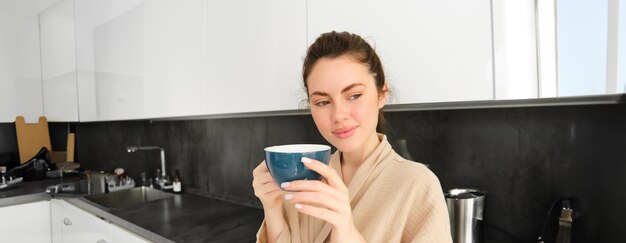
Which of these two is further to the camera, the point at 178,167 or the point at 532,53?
the point at 178,167

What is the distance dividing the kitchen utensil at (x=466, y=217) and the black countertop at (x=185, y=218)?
0.77 m

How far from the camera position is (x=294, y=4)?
3.82 feet

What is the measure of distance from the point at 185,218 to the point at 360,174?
3.95ft

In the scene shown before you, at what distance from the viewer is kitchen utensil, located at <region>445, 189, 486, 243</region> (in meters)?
1.01

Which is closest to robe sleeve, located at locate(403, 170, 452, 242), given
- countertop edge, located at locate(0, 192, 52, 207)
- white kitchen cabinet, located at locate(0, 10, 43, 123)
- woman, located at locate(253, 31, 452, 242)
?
woman, located at locate(253, 31, 452, 242)

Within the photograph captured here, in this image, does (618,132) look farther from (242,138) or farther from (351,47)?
(242,138)

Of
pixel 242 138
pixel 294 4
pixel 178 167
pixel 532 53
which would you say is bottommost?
pixel 178 167

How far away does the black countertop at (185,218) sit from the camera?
4.71ft

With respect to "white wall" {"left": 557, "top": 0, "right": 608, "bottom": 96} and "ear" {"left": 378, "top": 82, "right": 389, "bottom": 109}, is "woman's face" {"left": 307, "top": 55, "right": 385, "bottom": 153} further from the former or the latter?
"white wall" {"left": 557, "top": 0, "right": 608, "bottom": 96}

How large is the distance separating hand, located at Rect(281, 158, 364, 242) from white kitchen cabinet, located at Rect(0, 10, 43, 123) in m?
3.32

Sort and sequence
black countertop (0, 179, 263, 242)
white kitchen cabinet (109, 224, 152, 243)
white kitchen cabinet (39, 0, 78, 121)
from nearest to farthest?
1. black countertop (0, 179, 263, 242)
2. white kitchen cabinet (109, 224, 152, 243)
3. white kitchen cabinet (39, 0, 78, 121)

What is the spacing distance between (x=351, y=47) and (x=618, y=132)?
0.77 m

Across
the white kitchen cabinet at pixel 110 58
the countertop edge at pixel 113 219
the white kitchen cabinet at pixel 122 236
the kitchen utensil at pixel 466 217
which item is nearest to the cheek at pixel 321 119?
the kitchen utensil at pixel 466 217

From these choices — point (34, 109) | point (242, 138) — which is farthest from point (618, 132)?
point (34, 109)
